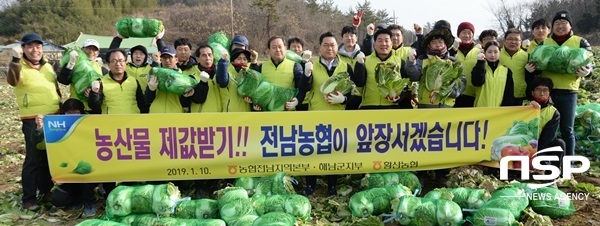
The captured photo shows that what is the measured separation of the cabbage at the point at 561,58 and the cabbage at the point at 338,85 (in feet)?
8.07

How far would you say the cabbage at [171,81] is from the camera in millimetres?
5055

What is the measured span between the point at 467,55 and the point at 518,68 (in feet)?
2.19

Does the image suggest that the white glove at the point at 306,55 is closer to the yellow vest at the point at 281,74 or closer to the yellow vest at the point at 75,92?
the yellow vest at the point at 281,74

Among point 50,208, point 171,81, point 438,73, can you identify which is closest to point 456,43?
point 438,73

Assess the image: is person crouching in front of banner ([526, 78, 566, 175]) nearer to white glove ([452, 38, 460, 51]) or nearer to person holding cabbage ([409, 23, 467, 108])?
person holding cabbage ([409, 23, 467, 108])

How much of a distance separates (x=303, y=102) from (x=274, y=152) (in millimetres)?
732

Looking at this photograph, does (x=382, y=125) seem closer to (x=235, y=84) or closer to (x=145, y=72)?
(x=235, y=84)

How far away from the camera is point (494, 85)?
5.45 meters

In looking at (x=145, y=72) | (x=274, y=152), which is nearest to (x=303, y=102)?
(x=274, y=152)

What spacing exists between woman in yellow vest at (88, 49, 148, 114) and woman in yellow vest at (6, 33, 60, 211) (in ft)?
2.04

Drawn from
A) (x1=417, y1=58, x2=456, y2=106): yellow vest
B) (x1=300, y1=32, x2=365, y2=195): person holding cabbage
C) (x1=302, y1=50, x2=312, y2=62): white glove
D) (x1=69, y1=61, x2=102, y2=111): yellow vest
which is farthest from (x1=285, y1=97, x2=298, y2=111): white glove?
(x1=69, y1=61, x2=102, y2=111): yellow vest

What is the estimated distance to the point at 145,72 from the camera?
18.5 ft

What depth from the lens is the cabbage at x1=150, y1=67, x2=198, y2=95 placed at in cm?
505

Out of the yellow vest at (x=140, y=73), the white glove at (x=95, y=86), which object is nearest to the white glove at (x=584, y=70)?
the yellow vest at (x=140, y=73)
